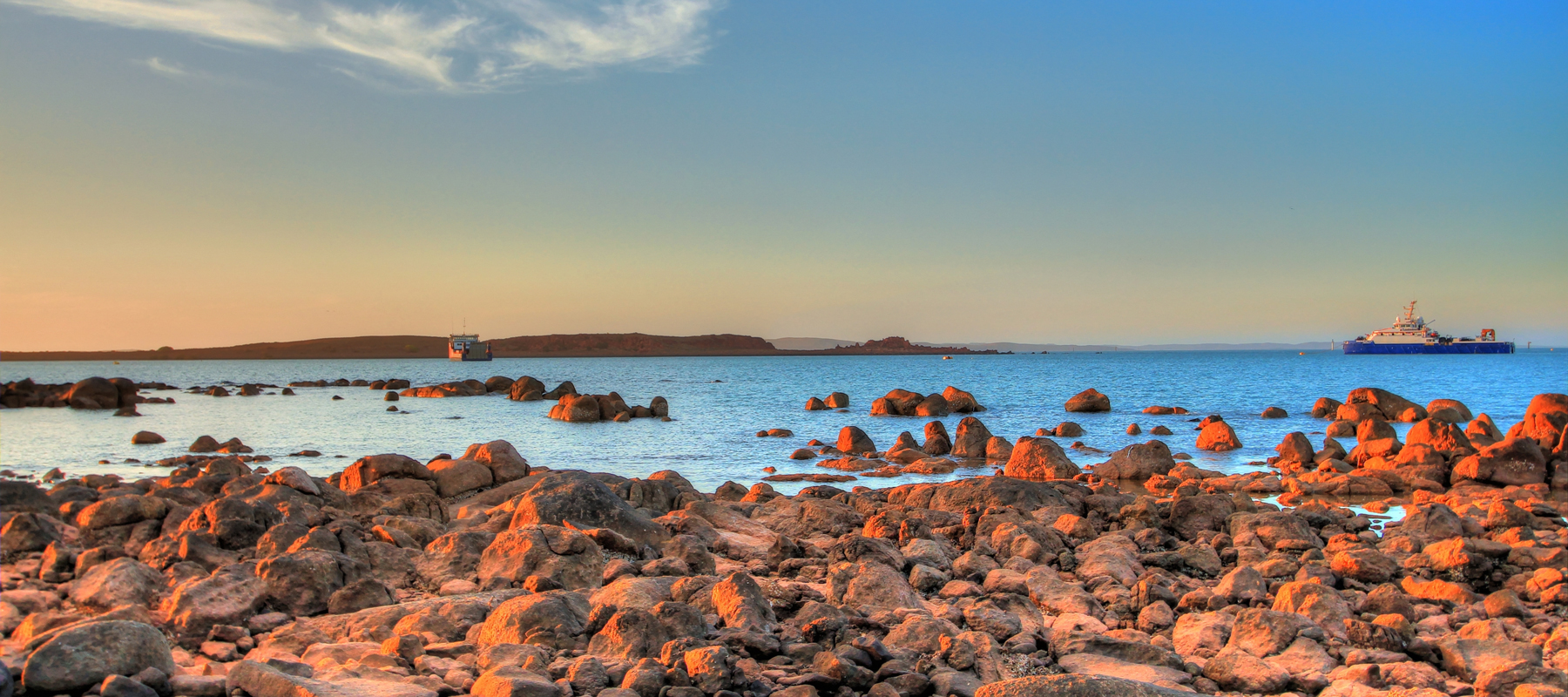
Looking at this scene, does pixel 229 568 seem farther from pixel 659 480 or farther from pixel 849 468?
pixel 849 468

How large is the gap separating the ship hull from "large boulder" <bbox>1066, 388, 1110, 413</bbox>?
447 ft

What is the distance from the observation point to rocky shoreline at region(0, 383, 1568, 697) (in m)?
5.68

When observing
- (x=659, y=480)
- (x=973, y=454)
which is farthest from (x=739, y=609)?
(x=973, y=454)

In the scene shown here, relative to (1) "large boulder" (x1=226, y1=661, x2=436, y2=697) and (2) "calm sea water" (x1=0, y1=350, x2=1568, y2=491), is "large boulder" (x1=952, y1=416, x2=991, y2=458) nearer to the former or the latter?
(2) "calm sea water" (x1=0, y1=350, x2=1568, y2=491)

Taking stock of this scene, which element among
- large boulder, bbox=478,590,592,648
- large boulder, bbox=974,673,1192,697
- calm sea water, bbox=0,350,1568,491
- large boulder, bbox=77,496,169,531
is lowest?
calm sea water, bbox=0,350,1568,491

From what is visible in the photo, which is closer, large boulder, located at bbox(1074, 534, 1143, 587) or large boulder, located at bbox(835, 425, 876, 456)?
large boulder, located at bbox(1074, 534, 1143, 587)

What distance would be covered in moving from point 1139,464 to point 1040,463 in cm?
231

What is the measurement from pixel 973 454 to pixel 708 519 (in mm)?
14364

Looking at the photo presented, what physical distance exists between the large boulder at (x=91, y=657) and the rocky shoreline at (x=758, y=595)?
0.01 meters

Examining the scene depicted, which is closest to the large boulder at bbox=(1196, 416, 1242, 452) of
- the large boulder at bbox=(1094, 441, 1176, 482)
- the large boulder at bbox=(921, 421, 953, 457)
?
the large boulder at bbox=(1094, 441, 1176, 482)

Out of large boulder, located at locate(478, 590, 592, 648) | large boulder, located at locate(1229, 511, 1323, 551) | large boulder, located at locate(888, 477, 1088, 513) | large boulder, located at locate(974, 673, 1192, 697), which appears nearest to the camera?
large boulder, located at locate(974, 673, 1192, 697)

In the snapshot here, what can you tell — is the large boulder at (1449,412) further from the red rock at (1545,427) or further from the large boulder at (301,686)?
the large boulder at (301,686)

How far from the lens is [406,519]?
411 inches

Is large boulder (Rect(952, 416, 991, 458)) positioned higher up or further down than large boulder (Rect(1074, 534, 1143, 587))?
further down
